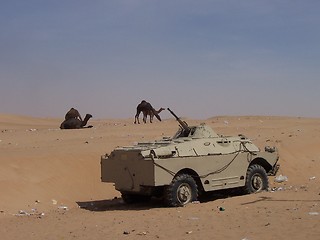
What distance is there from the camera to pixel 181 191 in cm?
1195

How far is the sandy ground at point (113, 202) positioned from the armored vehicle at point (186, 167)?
1.23ft

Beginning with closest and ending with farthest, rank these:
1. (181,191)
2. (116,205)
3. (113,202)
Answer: (181,191)
(116,205)
(113,202)

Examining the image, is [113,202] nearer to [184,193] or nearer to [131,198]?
[131,198]

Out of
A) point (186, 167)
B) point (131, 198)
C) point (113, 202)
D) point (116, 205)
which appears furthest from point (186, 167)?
point (113, 202)

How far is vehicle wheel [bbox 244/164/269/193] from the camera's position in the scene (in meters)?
13.3

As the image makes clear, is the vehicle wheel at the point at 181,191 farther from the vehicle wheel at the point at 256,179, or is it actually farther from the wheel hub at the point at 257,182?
the wheel hub at the point at 257,182

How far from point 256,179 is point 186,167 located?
2382 millimetres

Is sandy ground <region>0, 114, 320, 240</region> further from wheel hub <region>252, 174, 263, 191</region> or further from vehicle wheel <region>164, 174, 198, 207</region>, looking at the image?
wheel hub <region>252, 174, 263, 191</region>

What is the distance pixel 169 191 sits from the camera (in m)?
11.7

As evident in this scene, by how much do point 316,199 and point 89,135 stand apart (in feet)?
41.1

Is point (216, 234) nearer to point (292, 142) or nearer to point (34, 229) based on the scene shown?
point (34, 229)

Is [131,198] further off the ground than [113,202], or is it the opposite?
[131,198]

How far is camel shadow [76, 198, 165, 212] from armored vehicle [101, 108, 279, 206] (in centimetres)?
24

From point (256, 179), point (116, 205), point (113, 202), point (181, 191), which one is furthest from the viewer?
point (113, 202)
